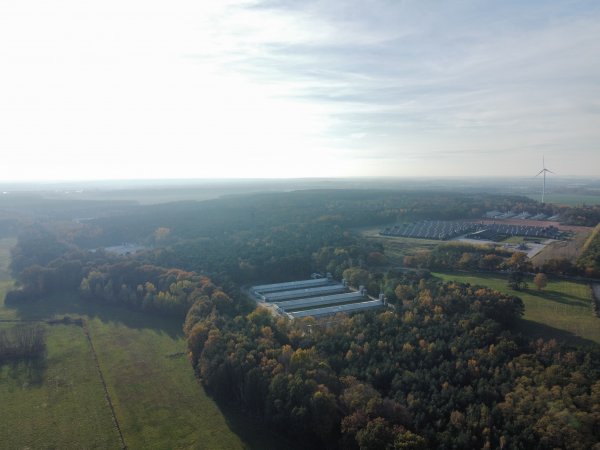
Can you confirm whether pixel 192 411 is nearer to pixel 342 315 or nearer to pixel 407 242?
pixel 342 315

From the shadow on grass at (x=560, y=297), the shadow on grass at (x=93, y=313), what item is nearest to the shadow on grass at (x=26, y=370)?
the shadow on grass at (x=93, y=313)

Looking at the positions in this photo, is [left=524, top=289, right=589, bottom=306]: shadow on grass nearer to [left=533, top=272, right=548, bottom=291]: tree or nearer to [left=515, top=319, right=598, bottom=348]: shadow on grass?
[left=533, top=272, right=548, bottom=291]: tree

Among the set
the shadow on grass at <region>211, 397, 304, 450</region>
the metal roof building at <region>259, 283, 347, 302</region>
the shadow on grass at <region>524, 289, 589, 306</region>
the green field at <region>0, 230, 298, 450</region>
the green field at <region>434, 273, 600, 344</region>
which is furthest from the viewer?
the metal roof building at <region>259, 283, 347, 302</region>

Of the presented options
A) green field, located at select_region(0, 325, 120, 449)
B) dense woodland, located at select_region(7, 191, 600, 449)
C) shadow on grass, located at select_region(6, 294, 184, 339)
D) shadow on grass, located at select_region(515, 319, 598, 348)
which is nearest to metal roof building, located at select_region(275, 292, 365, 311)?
dense woodland, located at select_region(7, 191, 600, 449)

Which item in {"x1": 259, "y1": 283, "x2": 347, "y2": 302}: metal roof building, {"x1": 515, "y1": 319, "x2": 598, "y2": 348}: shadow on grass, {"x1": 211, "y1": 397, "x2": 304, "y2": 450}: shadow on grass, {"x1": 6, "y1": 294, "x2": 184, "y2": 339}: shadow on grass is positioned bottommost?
{"x1": 211, "y1": 397, "x2": 304, "y2": 450}: shadow on grass

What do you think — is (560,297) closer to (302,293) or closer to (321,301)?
(321,301)

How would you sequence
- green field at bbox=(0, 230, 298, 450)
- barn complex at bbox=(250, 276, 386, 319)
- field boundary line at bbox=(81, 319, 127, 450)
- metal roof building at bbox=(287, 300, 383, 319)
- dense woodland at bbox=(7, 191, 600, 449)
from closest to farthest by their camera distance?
1. dense woodland at bbox=(7, 191, 600, 449)
2. green field at bbox=(0, 230, 298, 450)
3. field boundary line at bbox=(81, 319, 127, 450)
4. metal roof building at bbox=(287, 300, 383, 319)
5. barn complex at bbox=(250, 276, 386, 319)

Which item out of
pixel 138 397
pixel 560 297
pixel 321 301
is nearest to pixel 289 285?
pixel 321 301
